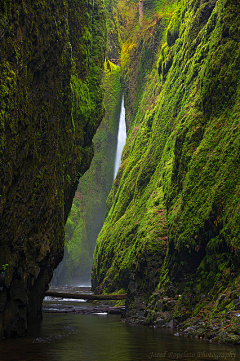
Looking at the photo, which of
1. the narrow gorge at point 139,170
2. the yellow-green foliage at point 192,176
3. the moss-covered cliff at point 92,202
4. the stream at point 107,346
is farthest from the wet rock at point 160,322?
the moss-covered cliff at point 92,202

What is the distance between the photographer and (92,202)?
6512cm

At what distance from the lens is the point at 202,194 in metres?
16.2

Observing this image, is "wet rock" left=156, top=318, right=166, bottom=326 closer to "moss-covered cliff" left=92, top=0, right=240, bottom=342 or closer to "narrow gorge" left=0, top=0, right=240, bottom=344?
"narrow gorge" left=0, top=0, right=240, bottom=344

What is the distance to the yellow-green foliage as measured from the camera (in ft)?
48.1

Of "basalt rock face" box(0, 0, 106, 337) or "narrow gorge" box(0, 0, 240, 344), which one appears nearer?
"basalt rock face" box(0, 0, 106, 337)

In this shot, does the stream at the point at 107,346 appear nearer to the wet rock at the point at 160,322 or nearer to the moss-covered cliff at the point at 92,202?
the wet rock at the point at 160,322

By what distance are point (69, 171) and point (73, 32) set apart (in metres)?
8.19

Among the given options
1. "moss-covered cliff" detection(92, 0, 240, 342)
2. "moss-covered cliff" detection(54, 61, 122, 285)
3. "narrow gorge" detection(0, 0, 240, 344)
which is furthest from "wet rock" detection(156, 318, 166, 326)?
"moss-covered cliff" detection(54, 61, 122, 285)

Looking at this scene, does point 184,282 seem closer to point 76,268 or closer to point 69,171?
point 69,171

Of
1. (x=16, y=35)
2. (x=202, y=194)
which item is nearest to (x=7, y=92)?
(x=16, y=35)

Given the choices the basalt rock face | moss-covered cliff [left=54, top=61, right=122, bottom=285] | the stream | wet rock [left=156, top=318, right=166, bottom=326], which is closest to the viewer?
the stream

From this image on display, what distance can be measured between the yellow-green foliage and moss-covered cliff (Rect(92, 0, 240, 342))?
5 centimetres

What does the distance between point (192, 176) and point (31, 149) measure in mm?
8169

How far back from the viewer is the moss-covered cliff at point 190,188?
1445 cm
